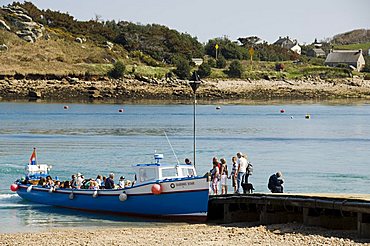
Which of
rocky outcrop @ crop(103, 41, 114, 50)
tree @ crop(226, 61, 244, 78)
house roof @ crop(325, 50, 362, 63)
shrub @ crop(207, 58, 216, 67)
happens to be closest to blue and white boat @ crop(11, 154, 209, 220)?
tree @ crop(226, 61, 244, 78)

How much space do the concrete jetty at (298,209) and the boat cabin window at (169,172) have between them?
1624mm

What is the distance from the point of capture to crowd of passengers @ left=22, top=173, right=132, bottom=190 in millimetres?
31172

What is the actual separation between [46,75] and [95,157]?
7705cm

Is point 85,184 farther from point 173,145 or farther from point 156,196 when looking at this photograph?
point 173,145

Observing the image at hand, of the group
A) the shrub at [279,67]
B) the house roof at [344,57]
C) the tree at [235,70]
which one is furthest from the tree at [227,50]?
the house roof at [344,57]

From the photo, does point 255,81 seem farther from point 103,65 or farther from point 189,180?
point 189,180

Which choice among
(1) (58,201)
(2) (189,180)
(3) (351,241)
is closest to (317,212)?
(3) (351,241)

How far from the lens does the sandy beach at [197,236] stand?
23156 millimetres

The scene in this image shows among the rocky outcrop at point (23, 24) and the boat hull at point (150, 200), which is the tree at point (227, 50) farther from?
the boat hull at point (150, 200)

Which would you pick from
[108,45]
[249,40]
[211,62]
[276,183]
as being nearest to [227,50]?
[211,62]

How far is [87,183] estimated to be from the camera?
32.2 m

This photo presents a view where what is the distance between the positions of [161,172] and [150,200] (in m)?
1.02

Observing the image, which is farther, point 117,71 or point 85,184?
point 117,71

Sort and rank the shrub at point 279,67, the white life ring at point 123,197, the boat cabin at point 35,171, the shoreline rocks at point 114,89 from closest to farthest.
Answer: the white life ring at point 123,197 < the boat cabin at point 35,171 < the shoreline rocks at point 114,89 < the shrub at point 279,67
